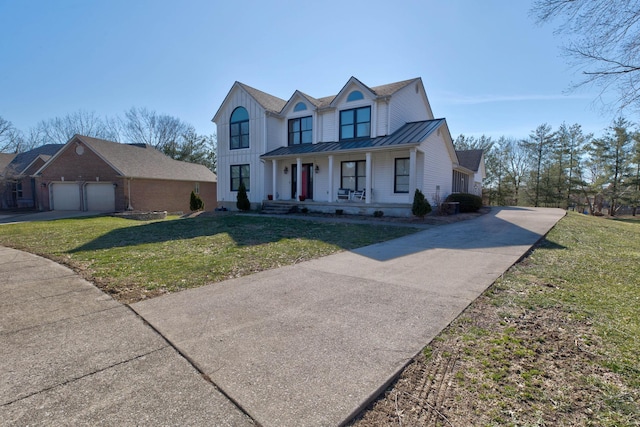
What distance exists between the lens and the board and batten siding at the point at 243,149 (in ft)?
64.5

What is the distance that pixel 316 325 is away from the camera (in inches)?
137

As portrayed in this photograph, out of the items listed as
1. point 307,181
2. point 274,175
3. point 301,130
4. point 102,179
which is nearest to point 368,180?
point 307,181

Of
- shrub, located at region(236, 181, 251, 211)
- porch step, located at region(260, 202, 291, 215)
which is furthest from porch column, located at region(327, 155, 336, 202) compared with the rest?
shrub, located at region(236, 181, 251, 211)

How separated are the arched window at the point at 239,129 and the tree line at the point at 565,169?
27.7 m

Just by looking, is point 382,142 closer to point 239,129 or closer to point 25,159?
point 239,129

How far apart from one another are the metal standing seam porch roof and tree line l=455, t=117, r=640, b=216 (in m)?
22.8

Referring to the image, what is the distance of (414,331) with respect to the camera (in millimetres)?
3318

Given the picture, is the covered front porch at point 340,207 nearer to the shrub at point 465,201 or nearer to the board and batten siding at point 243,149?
the board and batten siding at point 243,149

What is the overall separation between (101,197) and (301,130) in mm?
16207

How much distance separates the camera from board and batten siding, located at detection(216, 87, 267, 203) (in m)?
19.7

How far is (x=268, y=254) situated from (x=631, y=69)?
31.0 feet

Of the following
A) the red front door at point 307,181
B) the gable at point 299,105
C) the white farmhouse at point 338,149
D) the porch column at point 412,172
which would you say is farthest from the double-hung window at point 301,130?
the porch column at point 412,172

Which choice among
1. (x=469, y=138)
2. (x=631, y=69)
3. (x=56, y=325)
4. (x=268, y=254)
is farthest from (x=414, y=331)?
(x=469, y=138)

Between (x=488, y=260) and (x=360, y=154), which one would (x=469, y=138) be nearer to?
(x=360, y=154)
